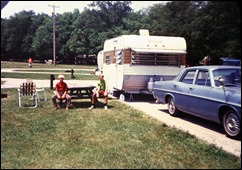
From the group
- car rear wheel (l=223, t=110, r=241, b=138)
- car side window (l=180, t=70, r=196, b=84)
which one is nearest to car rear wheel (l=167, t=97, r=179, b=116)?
car side window (l=180, t=70, r=196, b=84)

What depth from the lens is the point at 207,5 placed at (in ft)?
9.78

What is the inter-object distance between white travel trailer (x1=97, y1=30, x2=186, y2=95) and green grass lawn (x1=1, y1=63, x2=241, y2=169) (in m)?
3.27

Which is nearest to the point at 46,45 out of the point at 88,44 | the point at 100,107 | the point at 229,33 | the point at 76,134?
the point at 88,44

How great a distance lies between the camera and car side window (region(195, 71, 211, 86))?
23.2 ft

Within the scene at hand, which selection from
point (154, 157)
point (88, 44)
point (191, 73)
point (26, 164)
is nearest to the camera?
point (26, 164)

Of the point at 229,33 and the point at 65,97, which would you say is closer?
the point at 229,33

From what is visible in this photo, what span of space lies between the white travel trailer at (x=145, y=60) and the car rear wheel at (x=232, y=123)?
4.90 metres

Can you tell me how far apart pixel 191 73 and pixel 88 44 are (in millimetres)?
47943

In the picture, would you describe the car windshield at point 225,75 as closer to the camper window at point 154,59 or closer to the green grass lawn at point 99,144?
the green grass lawn at point 99,144

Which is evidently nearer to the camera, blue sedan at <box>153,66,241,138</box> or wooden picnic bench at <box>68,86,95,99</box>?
blue sedan at <box>153,66,241,138</box>

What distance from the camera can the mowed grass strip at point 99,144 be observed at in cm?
440

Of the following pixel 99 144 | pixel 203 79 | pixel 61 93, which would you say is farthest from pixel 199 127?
pixel 61 93

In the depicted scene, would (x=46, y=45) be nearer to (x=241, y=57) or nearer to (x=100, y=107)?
(x=100, y=107)

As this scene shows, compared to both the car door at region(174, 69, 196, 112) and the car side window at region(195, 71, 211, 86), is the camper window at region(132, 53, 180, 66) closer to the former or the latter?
the car door at region(174, 69, 196, 112)
